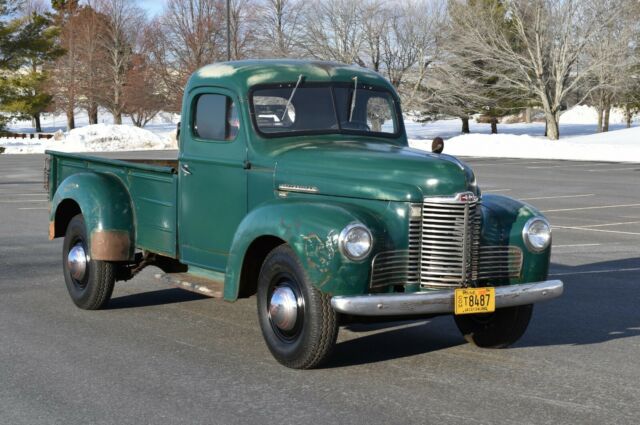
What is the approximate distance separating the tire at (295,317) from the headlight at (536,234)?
1.45m

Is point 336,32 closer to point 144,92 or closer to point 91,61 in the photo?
point 144,92

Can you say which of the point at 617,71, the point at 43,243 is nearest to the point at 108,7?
the point at 617,71

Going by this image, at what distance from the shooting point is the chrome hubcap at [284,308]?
6.36m

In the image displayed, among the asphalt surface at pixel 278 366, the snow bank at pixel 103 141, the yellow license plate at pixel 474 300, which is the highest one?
the yellow license plate at pixel 474 300

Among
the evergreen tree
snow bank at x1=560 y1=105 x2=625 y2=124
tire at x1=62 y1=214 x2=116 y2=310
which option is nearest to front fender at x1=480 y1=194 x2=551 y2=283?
tire at x1=62 y1=214 x2=116 y2=310

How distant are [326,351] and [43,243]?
7.99 m

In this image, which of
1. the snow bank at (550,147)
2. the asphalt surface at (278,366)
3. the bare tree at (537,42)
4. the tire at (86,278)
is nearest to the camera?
the asphalt surface at (278,366)

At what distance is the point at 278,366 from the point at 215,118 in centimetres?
210

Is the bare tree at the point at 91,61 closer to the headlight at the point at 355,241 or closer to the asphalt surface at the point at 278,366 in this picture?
the asphalt surface at the point at 278,366

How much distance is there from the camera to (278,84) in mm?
7496

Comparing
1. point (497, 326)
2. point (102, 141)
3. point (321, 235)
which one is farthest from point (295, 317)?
point (102, 141)

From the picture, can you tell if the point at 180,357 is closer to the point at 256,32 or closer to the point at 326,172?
the point at 326,172

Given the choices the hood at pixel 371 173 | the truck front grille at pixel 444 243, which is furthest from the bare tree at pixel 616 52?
the truck front grille at pixel 444 243

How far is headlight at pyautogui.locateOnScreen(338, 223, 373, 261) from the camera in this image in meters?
6.03
